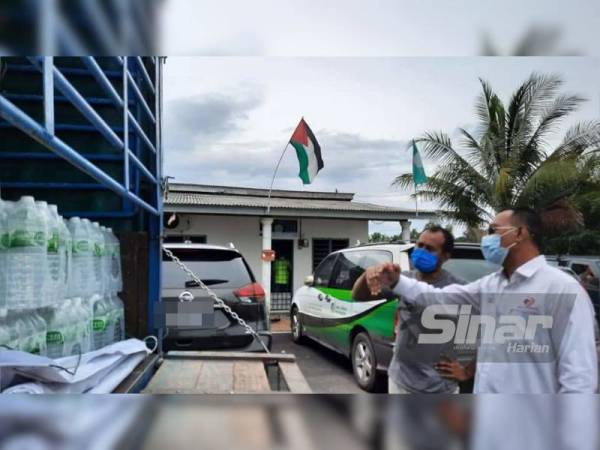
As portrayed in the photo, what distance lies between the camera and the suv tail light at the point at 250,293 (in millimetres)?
1855

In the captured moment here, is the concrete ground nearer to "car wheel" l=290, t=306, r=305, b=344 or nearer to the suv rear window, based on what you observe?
"car wheel" l=290, t=306, r=305, b=344

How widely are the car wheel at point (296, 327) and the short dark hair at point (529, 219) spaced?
2.78ft

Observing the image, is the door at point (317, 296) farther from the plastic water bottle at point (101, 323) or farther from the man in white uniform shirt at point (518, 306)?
the plastic water bottle at point (101, 323)

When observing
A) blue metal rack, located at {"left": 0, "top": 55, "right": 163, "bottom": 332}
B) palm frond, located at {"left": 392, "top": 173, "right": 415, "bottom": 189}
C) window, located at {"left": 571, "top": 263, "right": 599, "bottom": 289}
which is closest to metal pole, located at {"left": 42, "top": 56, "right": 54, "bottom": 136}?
blue metal rack, located at {"left": 0, "top": 55, "right": 163, "bottom": 332}

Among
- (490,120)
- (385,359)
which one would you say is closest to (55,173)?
(385,359)

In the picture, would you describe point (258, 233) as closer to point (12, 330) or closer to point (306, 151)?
point (306, 151)

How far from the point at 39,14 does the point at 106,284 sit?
122 centimetres

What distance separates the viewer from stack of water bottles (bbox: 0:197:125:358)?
1.72 metres

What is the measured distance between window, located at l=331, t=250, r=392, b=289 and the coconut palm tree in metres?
0.28

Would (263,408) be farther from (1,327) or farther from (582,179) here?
(582,179)

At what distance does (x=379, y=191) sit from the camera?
69.7 inches

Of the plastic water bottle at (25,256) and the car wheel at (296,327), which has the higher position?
the plastic water bottle at (25,256)

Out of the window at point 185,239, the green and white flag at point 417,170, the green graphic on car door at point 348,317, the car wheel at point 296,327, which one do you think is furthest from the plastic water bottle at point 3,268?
the green and white flag at point 417,170

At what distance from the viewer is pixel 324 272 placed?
1.77 m
